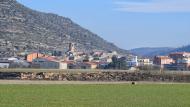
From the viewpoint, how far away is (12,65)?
170 m

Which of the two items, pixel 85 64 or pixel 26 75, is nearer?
pixel 26 75

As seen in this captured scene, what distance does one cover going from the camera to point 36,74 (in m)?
100

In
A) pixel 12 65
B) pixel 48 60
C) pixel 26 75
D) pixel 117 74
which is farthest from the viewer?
pixel 48 60

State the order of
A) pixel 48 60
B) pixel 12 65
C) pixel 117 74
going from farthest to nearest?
1. pixel 48 60
2. pixel 12 65
3. pixel 117 74

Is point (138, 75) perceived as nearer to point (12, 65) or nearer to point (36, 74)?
point (36, 74)

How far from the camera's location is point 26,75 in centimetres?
9769
